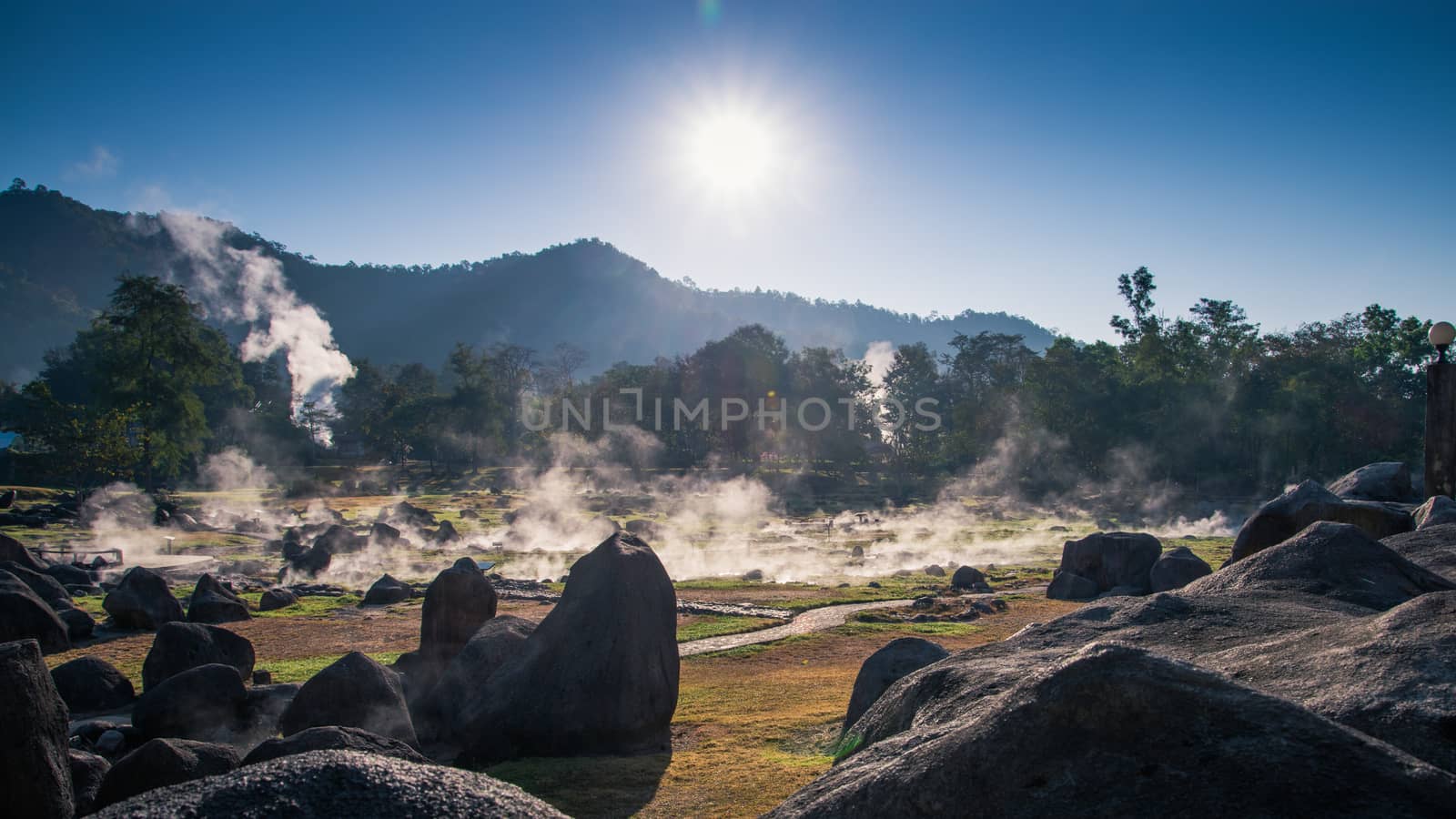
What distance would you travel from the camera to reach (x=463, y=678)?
12914 mm

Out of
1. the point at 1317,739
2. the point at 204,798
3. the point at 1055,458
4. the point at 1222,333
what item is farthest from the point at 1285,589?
the point at 1222,333

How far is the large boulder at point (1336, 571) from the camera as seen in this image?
7242 mm

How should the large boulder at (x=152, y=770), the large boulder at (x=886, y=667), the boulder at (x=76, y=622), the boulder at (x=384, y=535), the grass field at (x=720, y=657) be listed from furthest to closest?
the boulder at (x=384, y=535) < the boulder at (x=76, y=622) < the large boulder at (x=886, y=667) < the grass field at (x=720, y=657) < the large boulder at (x=152, y=770)

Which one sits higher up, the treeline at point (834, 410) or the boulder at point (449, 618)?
the treeline at point (834, 410)

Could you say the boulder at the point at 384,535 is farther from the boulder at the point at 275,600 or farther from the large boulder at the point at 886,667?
the large boulder at the point at 886,667

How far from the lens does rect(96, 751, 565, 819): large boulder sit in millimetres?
3314

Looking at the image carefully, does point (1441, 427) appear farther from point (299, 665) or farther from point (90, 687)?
point (90, 687)

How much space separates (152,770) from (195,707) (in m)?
3.90

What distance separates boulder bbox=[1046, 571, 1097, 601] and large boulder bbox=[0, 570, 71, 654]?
2670 centimetres

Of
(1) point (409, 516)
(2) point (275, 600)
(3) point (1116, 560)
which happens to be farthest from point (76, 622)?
(1) point (409, 516)

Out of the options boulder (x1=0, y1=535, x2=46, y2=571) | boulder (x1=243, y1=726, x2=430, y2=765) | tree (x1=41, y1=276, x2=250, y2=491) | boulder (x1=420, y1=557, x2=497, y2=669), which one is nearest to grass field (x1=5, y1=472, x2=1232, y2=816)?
boulder (x1=0, y1=535, x2=46, y2=571)

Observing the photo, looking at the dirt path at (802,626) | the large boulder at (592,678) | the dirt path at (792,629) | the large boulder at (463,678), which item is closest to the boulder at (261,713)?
the large boulder at (463,678)

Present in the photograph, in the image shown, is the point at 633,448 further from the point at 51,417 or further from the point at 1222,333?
the point at 1222,333

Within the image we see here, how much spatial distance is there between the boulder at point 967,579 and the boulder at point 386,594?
19.4 metres
